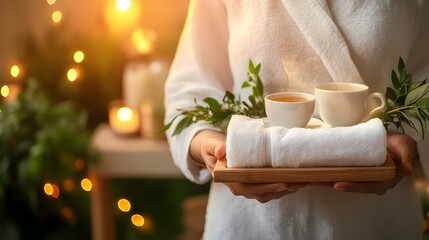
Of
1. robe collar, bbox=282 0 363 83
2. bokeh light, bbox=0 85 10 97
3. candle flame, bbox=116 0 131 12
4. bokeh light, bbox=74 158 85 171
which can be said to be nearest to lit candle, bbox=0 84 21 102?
bokeh light, bbox=0 85 10 97

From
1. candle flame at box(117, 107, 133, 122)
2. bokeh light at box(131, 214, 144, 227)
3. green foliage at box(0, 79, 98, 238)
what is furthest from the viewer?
bokeh light at box(131, 214, 144, 227)

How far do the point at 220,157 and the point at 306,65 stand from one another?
0.61 ft

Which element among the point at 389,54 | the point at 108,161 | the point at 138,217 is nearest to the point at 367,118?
the point at 389,54

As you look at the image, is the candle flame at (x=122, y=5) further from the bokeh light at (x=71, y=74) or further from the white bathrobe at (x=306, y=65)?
the white bathrobe at (x=306, y=65)

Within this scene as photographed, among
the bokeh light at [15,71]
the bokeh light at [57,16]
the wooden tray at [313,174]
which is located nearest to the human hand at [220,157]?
the wooden tray at [313,174]

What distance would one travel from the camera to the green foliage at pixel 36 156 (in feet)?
Answer: 5.78

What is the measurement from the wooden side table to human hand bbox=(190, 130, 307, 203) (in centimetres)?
88

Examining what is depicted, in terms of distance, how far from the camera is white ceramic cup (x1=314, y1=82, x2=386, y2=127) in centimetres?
83

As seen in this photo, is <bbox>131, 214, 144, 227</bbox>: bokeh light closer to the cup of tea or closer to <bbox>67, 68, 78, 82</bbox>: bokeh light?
<bbox>67, 68, 78, 82</bbox>: bokeh light

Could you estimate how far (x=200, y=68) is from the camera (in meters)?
1.02

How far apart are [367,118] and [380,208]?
Answer: 0.16 metres

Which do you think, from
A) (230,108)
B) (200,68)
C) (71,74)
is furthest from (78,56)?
(230,108)

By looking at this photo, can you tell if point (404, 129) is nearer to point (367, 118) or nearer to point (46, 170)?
point (367, 118)

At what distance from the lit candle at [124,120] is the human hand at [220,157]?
3.09ft
